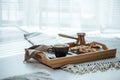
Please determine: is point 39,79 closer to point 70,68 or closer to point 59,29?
point 70,68

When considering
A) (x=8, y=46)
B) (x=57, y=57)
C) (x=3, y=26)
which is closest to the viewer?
(x=57, y=57)

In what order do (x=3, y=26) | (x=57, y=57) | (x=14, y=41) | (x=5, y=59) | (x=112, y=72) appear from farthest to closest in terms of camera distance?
(x=3, y=26), (x=14, y=41), (x=5, y=59), (x=57, y=57), (x=112, y=72)

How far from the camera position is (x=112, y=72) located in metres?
1.29

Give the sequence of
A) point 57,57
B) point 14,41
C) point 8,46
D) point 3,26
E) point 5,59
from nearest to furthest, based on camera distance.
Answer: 1. point 57,57
2. point 5,59
3. point 8,46
4. point 14,41
5. point 3,26

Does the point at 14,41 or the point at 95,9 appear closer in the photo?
the point at 14,41

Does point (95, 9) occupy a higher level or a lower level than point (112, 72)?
higher

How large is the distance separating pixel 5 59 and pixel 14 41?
689mm

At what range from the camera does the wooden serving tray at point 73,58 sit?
135cm

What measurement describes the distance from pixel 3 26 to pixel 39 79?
2.55 meters

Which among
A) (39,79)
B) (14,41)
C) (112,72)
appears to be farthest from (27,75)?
(14,41)

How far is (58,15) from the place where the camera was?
3.71 meters

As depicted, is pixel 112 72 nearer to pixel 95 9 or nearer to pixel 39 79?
pixel 39 79

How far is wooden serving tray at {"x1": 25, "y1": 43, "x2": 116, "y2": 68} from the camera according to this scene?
135 centimetres

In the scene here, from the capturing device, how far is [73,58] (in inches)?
55.7
